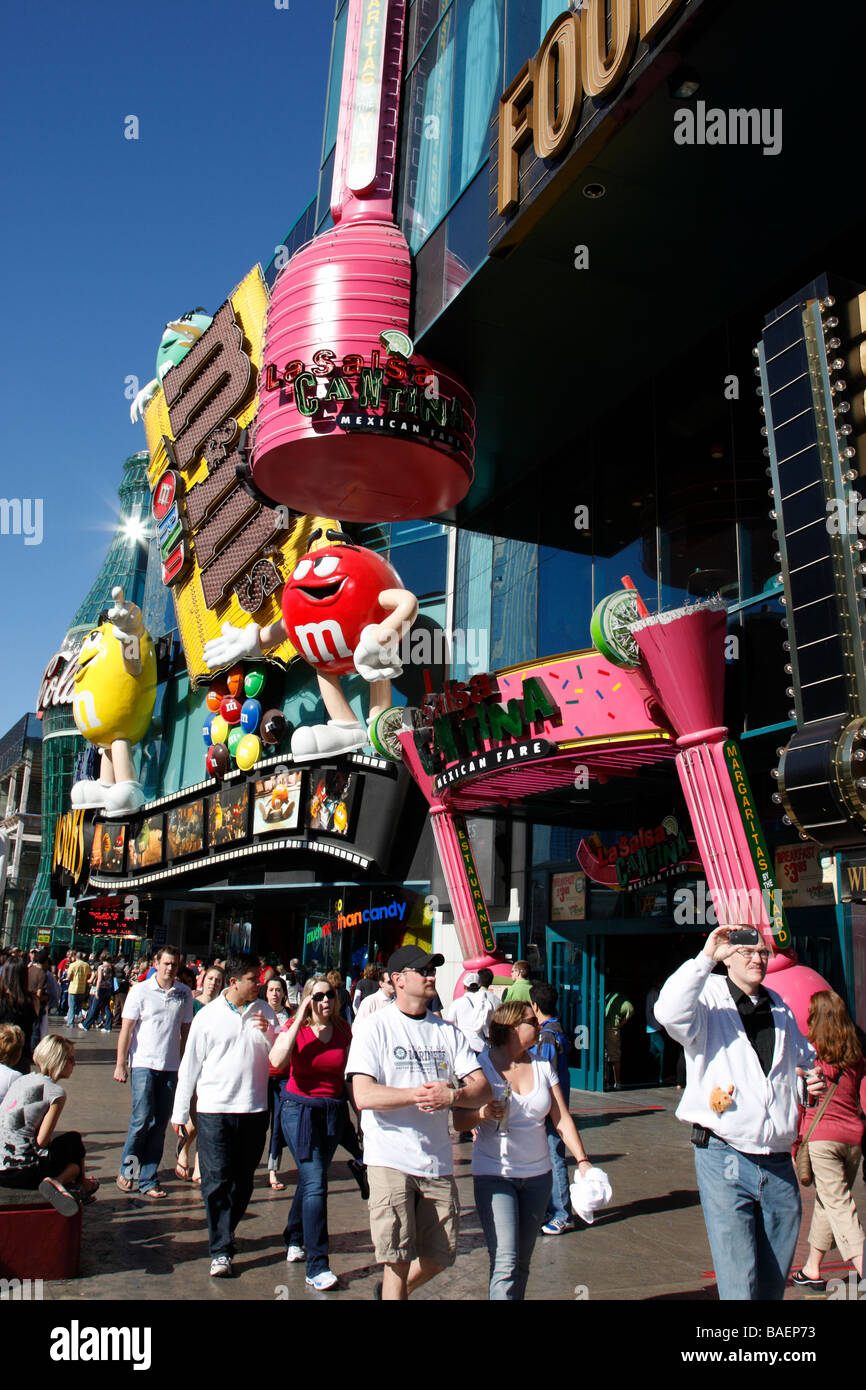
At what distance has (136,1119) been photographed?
9070 mm

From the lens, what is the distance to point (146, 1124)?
906 centimetres

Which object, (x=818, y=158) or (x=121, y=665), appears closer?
(x=818, y=158)

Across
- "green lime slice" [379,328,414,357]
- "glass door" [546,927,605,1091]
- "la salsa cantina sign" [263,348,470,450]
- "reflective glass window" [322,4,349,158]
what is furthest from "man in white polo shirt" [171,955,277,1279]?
"reflective glass window" [322,4,349,158]

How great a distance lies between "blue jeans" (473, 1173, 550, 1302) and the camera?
16.7ft

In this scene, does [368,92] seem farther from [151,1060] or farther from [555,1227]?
[555,1227]

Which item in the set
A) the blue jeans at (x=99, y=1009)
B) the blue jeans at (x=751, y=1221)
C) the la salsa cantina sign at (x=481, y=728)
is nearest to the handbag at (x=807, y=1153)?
the blue jeans at (x=751, y=1221)

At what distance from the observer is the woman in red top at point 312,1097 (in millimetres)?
6891

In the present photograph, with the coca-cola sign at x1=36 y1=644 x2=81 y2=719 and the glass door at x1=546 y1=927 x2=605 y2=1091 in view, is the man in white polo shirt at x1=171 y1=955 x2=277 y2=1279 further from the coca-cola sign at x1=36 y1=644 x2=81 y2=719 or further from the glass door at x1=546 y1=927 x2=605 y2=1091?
the coca-cola sign at x1=36 y1=644 x2=81 y2=719

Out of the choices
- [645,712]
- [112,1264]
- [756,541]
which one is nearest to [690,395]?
[756,541]

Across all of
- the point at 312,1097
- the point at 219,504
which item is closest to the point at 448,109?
the point at 219,504

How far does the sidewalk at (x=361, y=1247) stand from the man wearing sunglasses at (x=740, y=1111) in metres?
2.18

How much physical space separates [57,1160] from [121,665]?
2747 cm

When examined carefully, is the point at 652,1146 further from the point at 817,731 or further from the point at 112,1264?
the point at 112,1264

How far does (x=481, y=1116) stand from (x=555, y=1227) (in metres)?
3.70
